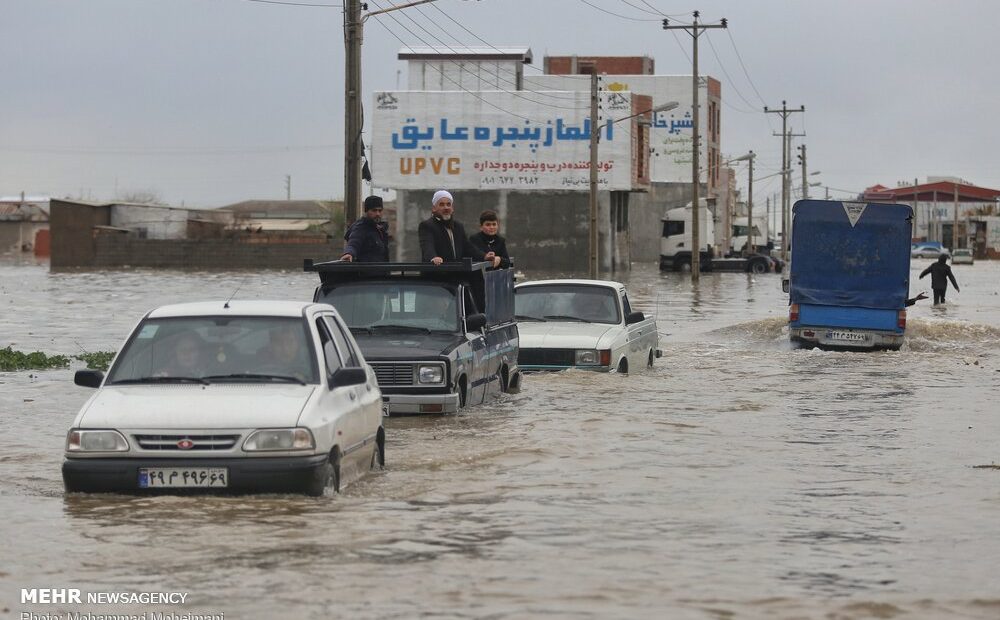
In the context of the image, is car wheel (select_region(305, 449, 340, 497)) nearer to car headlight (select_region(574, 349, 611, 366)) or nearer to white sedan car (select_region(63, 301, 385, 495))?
white sedan car (select_region(63, 301, 385, 495))

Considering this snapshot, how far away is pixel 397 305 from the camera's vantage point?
15664 millimetres

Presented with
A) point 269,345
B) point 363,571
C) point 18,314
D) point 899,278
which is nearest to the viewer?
point 363,571

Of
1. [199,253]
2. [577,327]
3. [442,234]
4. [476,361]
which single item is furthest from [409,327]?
[199,253]

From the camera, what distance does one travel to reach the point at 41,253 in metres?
116

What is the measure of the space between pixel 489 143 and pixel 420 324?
60.9m

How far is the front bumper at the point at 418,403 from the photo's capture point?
14758 mm

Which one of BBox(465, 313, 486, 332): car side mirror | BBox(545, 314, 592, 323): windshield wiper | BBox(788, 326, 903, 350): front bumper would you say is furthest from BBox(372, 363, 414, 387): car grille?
BBox(788, 326, 903, 350): front bumper

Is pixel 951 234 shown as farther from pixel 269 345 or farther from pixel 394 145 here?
pixel 269 345

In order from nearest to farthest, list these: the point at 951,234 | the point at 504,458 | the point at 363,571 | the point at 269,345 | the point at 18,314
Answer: the point at 363,571
the point at 269,345
the point at 504,458
the point at 18,314
the point at 951,234

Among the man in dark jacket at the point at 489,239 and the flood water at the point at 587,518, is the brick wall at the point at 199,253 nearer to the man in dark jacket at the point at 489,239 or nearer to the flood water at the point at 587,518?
the flood water at the point at 587,518

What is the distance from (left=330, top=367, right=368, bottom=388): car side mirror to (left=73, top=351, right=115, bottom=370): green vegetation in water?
1176 cm

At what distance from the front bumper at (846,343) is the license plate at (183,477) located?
762 inches

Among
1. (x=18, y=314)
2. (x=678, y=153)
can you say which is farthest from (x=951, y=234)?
(x=18, y=314)

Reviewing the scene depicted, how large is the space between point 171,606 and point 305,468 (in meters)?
2.44
